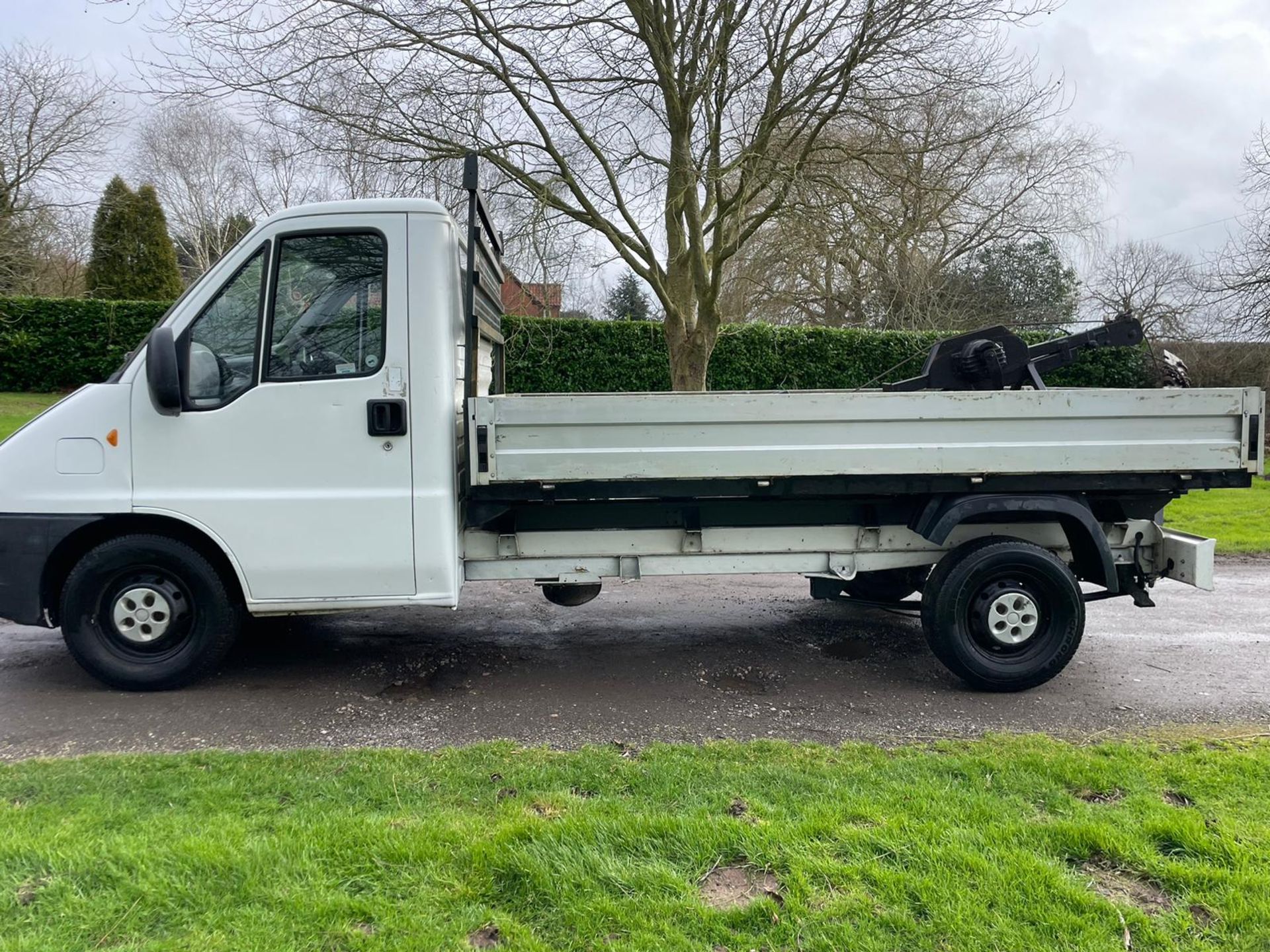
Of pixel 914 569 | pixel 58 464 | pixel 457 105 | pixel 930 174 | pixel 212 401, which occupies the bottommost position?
pixel 914 569

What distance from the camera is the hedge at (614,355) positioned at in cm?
1563

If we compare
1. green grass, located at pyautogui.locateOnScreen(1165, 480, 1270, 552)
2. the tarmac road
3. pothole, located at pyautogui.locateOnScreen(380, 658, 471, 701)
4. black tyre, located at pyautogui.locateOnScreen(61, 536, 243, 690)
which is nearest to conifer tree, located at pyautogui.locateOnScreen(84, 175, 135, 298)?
the tarmac road

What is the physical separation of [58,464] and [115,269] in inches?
839

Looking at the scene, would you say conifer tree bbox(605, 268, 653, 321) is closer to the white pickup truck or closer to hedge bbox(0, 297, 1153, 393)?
hedge bbox(0, 297, 1153, 393)

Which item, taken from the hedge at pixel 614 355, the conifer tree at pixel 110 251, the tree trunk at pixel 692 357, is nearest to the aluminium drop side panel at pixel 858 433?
the tree trunk at pixel 692 357

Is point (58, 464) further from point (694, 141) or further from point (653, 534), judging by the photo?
point (694, 141)

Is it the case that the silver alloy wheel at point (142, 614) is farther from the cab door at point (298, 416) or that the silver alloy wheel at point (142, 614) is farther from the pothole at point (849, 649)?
the pothole at point (849, 649)

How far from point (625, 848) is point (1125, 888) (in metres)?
1.61

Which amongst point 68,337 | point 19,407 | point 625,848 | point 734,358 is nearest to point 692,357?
point 734,358

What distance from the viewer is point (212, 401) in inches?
165

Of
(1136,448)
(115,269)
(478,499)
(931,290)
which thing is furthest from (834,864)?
(115,269)

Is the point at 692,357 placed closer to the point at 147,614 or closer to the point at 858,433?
the point at 858,433

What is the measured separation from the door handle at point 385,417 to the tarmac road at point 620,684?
1461 mm

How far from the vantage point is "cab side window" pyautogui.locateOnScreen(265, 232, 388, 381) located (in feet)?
13.8
